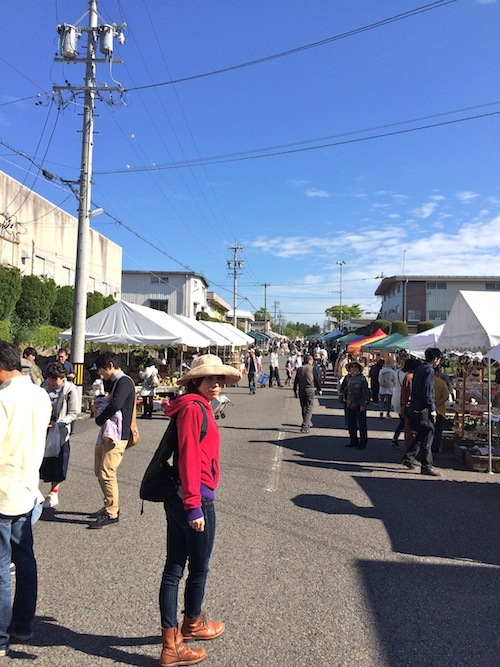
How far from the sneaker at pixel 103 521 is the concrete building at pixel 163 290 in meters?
50.4

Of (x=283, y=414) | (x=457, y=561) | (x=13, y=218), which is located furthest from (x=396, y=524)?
(x=13, y=218)

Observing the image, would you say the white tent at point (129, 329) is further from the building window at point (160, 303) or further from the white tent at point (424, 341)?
the building window at point (160, 303)

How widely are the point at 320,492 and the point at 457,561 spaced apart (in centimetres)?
238

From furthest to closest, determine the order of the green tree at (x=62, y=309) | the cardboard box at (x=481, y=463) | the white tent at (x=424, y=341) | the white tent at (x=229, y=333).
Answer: the white tent at (x=229, y=333) → the green tree at (x=62, y=309) → the white tent at (x=424, y=341) → the cardboard box at (x=481, y=463)

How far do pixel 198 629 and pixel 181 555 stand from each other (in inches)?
22.2

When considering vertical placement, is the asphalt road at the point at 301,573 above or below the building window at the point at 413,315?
below

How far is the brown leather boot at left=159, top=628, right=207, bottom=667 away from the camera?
3057 millimetres

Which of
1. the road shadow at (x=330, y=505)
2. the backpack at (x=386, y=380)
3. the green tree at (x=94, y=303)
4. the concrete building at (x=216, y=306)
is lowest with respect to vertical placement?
the road shadow at (x=330, y=505)

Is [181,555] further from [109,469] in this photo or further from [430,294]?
[430,294]

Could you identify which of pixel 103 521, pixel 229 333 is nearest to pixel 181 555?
pixel 103 521

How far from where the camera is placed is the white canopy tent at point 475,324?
27.2ft

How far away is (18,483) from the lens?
319 centimetres

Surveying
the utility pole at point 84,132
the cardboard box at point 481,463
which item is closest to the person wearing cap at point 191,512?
the cardboard box at point 481,463

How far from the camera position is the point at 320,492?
7008 millimetres
